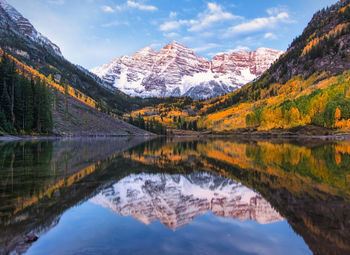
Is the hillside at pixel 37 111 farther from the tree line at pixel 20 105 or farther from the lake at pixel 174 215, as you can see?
the lake at pixel 174 215

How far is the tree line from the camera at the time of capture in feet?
245

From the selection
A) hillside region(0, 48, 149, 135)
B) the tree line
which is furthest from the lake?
hillside region(0, 48, 149, 135)

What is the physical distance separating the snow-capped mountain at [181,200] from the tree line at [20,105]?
71.3 meters

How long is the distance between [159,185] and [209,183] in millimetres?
3461

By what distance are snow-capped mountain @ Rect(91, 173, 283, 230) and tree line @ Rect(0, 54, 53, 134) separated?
234 feet

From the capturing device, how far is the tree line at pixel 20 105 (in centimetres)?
7462

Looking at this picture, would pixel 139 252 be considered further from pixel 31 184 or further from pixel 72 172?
pixel 72 172

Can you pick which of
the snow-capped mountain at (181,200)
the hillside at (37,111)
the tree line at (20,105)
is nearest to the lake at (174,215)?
the snow-capped mountain at (181,200)

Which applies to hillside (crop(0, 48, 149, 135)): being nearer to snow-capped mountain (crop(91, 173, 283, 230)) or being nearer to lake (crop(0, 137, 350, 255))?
lake (crop(0, 137, 350, 255))

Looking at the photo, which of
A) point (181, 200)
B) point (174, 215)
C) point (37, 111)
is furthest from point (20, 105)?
point (174, 215)

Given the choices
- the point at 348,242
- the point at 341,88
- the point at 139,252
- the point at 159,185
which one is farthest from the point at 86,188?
the point at 341,88

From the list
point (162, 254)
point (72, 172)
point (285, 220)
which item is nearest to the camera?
point (162, 254)

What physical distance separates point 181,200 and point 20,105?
279ft

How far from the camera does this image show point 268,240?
839cm
